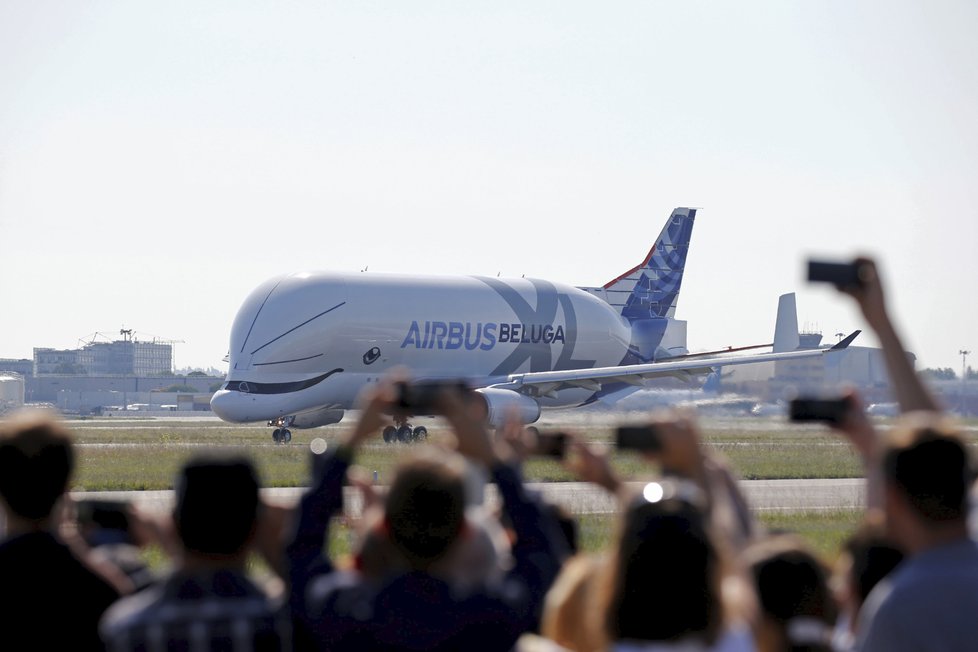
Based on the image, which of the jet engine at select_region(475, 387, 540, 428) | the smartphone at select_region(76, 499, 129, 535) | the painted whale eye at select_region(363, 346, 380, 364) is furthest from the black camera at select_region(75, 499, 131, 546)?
the painted whale eye at select_region(363, 346, 380, 364)

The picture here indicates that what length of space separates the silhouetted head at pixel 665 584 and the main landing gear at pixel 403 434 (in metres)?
32.7

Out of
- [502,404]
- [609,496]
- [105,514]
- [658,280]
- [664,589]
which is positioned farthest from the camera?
[658,280]

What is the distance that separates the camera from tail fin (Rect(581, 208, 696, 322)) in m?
48.2

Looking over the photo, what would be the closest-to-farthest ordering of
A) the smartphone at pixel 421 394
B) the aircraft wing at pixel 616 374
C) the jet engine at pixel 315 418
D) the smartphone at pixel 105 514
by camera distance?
the smartphone at pixel 421 394 → the smartphone at pixel 105 514 → the aircraft wing at pixel 616 374 → the jet engine at pixel 315 418

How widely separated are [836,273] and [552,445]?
150 centimetres

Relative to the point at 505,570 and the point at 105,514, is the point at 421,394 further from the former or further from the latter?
the point at 105,514

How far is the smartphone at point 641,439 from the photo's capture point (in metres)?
4.17

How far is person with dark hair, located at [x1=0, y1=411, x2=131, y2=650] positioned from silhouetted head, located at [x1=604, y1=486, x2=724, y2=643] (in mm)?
1755

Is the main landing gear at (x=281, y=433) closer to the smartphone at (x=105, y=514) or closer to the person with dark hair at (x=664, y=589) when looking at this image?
the smartphone at (x=105, y=514)

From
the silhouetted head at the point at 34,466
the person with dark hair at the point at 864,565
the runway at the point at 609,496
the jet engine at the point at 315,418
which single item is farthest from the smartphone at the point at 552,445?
the jet engine at the point at 315,418

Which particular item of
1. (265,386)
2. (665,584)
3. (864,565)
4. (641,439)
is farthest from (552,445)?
(265,386)

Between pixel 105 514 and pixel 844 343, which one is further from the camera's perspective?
pixel 844 343

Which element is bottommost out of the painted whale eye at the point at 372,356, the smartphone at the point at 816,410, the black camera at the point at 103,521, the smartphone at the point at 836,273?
the black camera at the point at 103,521

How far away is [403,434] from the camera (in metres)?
36.3
